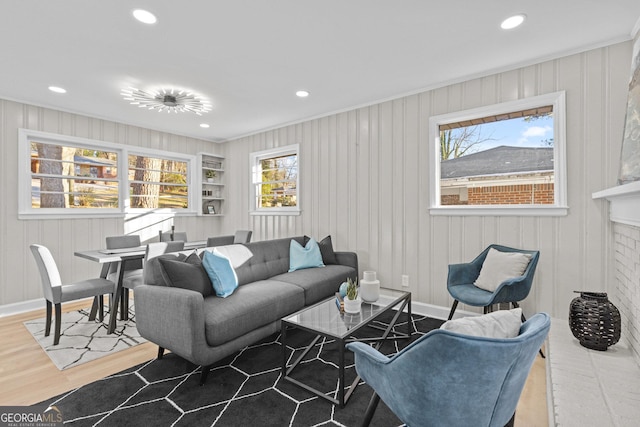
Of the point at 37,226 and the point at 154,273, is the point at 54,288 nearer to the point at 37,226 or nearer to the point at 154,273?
the point at 154,273

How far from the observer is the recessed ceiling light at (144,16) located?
2162 millimetres

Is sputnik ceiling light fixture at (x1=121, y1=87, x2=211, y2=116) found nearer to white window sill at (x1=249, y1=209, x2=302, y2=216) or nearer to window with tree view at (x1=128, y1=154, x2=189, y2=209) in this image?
window with tree view at (x1=128, y1=154, x2=189, y2=209)

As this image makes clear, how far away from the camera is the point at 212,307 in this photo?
7.60 feet

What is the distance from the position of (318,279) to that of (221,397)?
4.93ft

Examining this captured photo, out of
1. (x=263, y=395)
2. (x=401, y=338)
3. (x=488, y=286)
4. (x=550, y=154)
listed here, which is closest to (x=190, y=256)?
(x=263, y=395)

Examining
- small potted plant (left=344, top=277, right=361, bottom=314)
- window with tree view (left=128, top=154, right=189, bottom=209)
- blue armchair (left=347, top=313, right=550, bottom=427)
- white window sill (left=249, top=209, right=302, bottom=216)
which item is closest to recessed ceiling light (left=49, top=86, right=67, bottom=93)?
window with tree view (left=128, top=154, right=189, bottom=209)

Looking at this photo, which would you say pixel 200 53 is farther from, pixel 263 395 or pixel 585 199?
pixel 585 199

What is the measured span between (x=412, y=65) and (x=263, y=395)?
312cm

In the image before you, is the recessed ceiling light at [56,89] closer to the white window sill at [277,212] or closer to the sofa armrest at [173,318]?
the sofa armrest at [173,318]

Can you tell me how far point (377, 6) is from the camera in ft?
7.03

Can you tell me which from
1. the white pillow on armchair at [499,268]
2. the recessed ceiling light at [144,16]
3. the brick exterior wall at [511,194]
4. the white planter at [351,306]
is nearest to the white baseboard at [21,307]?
the recessed ceiling light at [144,16]

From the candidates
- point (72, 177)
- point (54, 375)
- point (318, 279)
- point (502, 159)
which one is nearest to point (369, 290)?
point (318, 279)

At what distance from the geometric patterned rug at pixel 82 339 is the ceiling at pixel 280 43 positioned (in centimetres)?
262

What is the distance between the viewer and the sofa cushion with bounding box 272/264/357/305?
3.09 m
